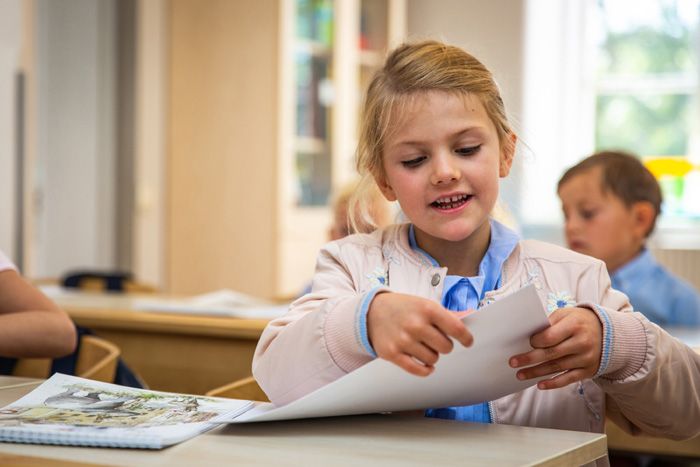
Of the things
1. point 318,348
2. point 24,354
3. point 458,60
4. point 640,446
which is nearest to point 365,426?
point 318,348

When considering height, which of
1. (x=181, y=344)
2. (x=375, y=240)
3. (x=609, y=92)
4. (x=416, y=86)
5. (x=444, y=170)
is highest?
(x=609, y=92)

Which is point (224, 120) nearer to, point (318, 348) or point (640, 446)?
point (640, 446)

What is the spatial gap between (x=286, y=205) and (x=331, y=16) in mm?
1031

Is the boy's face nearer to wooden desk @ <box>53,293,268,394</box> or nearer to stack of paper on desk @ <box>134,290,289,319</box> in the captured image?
stack of paper on desk @ <box>134,290,289,319</box>

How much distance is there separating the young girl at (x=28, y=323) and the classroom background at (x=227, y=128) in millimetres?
3189

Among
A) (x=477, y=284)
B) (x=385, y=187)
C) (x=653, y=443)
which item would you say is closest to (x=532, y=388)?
(x=477, y=284)

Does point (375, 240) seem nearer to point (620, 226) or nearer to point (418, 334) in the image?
point (418, 334)

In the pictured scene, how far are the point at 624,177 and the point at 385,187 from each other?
1.43 m

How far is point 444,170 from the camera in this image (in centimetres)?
131

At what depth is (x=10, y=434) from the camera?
97 cm

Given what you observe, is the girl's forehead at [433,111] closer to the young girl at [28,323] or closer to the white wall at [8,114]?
the young girl at [28,323]

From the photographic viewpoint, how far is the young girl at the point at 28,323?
5.51 ft

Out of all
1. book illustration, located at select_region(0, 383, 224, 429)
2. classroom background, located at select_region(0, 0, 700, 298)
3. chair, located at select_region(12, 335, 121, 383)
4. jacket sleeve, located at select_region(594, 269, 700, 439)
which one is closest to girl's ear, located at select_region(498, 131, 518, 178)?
jacket sleeve, located at select_region(594, 269, 700, 439)

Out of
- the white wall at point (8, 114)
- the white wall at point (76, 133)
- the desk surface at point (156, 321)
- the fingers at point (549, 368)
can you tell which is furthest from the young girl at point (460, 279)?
→ the white wall at point (76, 133)
